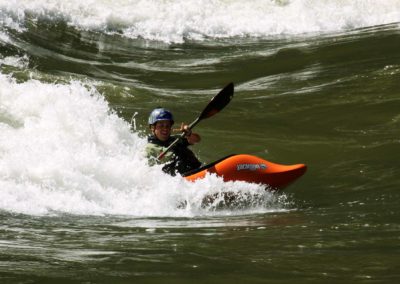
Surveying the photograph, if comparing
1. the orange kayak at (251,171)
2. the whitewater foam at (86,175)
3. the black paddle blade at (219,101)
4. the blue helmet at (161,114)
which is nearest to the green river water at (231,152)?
the whitewater foam at (86,175)

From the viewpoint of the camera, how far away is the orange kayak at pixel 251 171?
7402mm

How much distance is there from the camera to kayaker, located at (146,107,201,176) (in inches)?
311

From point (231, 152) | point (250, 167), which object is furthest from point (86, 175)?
point (231, 152)

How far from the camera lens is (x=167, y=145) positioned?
316 inches

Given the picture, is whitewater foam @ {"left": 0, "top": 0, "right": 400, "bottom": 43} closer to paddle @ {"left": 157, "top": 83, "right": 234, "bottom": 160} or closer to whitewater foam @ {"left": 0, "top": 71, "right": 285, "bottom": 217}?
whitewater foam @ {"left": 0, "top": 71, "right": 285, "bottom": 217}

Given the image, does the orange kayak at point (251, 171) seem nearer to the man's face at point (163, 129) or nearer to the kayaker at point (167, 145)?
the kayaker at point (167, 145)

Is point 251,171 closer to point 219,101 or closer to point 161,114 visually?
point 161,114

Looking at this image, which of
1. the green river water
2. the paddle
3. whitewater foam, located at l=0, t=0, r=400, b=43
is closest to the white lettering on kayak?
the green river water

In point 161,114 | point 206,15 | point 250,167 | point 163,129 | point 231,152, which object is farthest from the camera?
point 206,15

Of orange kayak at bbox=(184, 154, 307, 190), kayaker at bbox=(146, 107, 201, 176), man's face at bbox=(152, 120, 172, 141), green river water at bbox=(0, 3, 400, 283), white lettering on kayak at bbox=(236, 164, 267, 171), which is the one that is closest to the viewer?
green river water at bbox=(0, 3, 400, 283)

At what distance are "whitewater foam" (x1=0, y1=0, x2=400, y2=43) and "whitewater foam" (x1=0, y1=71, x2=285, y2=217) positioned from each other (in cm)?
856

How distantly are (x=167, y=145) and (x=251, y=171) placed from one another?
957 mm

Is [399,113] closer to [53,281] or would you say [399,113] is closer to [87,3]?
[53,281]

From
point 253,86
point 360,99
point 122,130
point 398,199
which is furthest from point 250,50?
point 398,199
